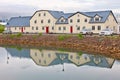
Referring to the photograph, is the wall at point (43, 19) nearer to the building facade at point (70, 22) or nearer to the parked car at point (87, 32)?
the building facade at point (70, 22)

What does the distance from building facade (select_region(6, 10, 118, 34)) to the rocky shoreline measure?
11.6 meters

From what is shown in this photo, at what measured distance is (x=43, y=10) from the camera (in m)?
78.2

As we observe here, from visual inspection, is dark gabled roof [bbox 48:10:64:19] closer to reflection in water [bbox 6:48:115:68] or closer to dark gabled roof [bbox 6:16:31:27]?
dark gabled roof [bbox 6:16:31:27]

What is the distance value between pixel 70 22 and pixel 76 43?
19520mm

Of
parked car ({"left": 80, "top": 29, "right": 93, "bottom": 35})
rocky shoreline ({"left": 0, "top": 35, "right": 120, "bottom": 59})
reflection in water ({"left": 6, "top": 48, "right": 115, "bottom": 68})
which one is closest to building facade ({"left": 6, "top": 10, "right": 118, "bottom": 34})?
parked car ({"left": 80, "top": 29, "right": 93, "bottom": 35})

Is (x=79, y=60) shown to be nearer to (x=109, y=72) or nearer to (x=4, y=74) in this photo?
(x=109, y=72)

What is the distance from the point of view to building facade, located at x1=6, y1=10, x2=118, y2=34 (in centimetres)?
6819

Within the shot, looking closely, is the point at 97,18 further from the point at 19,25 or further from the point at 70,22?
the point at 19,25

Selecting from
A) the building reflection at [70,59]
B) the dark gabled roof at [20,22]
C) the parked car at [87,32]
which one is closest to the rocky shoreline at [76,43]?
the building reflection at [70,59]

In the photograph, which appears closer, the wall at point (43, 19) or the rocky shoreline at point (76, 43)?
the rocky shoreline at point (76, 43)

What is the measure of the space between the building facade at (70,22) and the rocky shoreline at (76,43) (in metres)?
11.6

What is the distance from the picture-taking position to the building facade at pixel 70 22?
68.2 meters

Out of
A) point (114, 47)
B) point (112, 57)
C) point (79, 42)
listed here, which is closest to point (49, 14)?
point (79, 42)

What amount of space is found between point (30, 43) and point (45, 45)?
5470mm
